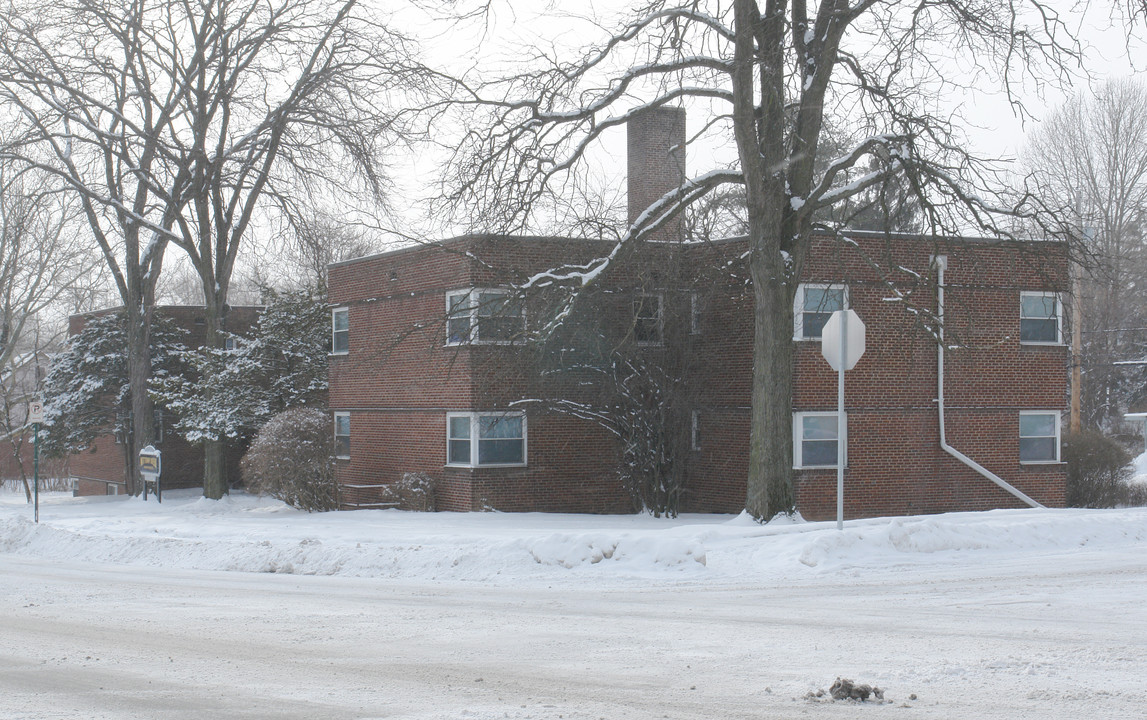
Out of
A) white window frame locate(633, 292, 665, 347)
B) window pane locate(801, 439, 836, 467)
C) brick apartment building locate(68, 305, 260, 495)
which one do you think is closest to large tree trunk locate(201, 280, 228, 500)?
brick apartment building locate(68, 305, 260, 495)

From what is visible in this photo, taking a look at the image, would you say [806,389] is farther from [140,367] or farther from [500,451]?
[140,367]

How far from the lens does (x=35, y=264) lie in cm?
4131

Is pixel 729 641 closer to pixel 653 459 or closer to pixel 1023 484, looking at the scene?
pixel 653 459

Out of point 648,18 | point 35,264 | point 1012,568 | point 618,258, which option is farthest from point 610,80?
point 35,264

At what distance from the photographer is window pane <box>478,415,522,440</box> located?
24062 mm

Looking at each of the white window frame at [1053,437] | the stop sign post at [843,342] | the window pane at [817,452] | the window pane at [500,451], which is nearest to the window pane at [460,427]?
the window pane at [500,451]

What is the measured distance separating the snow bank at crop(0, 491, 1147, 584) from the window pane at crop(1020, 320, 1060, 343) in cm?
801

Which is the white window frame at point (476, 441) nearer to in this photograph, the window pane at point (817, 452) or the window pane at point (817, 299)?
the window pane at point (817, 452)

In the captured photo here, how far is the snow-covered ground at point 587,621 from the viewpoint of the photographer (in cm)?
730

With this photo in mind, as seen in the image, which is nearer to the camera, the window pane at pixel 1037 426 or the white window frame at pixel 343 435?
the window pane at pixel 1037 426

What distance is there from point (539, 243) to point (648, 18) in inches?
313

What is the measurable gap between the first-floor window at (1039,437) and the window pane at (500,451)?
37.3 ft

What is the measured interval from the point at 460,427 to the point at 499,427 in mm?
893

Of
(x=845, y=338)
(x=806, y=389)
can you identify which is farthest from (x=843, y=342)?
(x=806, y=389)
